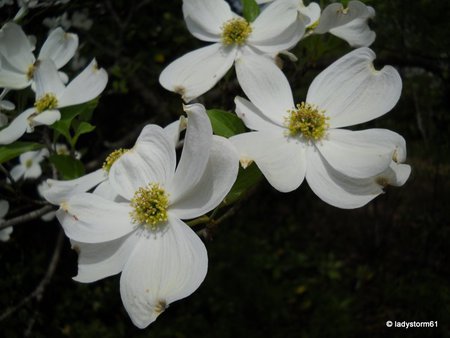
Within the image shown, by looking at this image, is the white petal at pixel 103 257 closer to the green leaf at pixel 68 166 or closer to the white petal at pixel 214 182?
the white petal at pixel 214 182

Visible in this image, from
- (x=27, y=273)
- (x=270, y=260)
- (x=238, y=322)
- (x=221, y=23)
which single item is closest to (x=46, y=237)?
(x=27, y=273)

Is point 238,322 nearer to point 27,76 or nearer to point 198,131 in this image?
point 27,76

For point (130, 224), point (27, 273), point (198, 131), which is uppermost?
point (198, 131)

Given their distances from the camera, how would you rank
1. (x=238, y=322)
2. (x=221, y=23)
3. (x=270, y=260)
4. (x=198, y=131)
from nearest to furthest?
1. (x=198, y=131)
2. (x=221, y=23)
3. (x=238, y=322)
4. (x=270, y=260)

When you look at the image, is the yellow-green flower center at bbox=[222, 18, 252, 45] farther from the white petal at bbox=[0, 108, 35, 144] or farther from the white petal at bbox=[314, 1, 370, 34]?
the white petal at bbox=[0, 108, 35, 144]

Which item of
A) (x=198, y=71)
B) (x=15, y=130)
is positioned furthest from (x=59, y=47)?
(x=198, y=71)
